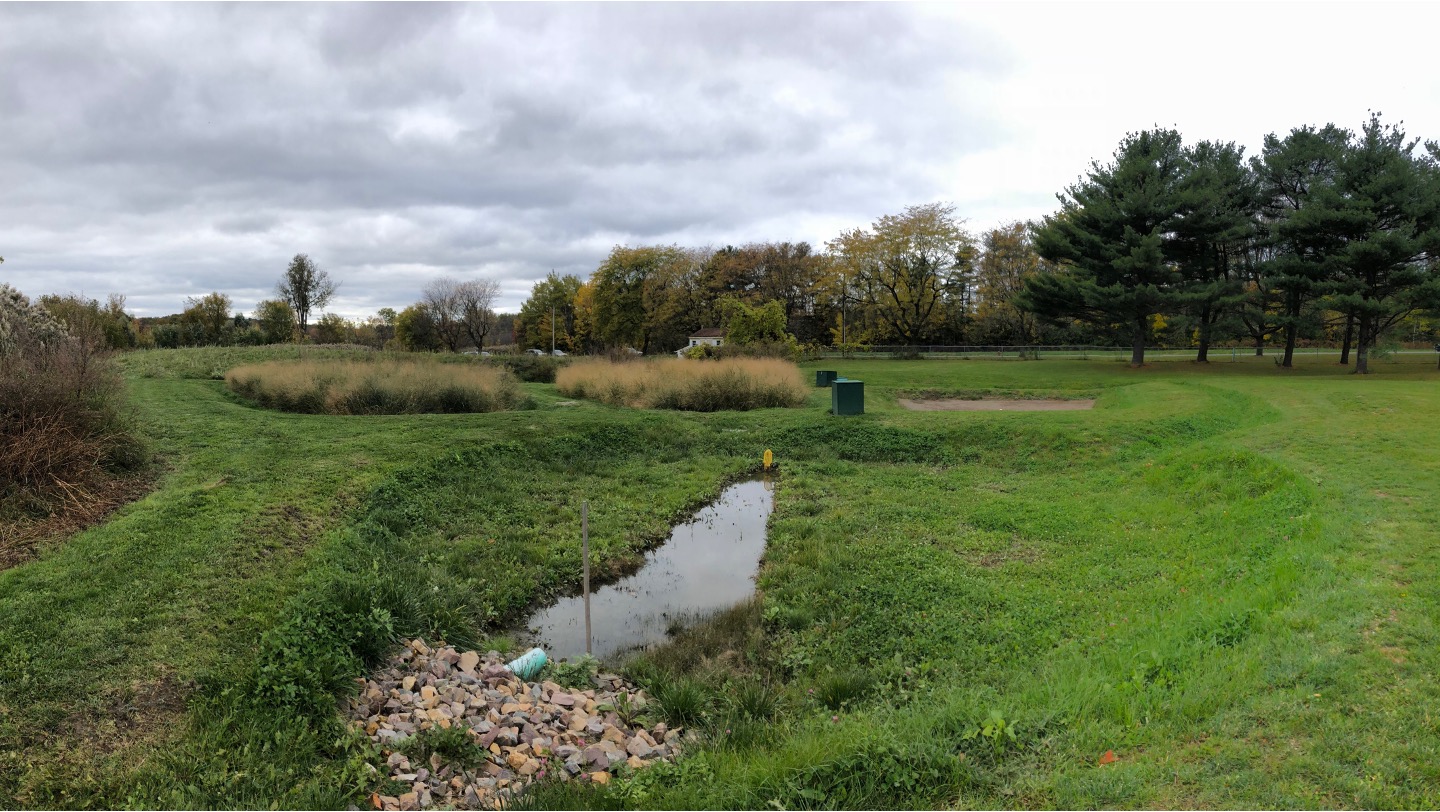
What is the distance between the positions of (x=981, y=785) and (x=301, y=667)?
4.15 m

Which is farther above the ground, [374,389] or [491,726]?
[374,389]

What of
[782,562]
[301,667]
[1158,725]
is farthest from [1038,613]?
[301,667]

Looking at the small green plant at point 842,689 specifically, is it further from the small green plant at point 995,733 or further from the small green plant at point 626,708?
the small green plant at point 626,708

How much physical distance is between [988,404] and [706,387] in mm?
8181

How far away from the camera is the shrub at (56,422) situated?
6.78 metres

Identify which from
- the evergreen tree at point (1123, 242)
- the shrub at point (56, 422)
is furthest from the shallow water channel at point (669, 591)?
the evergreen tree at point (1123, 242)

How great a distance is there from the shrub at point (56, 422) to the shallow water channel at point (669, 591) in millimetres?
4712

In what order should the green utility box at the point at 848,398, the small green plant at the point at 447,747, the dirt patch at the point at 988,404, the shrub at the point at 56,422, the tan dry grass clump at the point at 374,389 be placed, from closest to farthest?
the small green plant at the point at 447,747 → the shrub at the point at 56,422 → the tan dry grass clump at the point at 374,389 → the green utility box at the point at 848,398 → the dirt patch at the point at 988,404

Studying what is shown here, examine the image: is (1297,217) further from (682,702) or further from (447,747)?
(447,747)

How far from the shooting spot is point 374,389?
52.7 ft

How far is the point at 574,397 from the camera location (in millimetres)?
21266

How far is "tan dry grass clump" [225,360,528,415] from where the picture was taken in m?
15.8

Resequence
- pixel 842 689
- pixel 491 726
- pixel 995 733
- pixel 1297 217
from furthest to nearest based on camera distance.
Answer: pixel 1297 217
pixel 842 689
pixel 491 726
pixel 995 733

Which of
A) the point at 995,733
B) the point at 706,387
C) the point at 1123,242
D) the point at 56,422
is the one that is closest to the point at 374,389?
the point at 706,387
